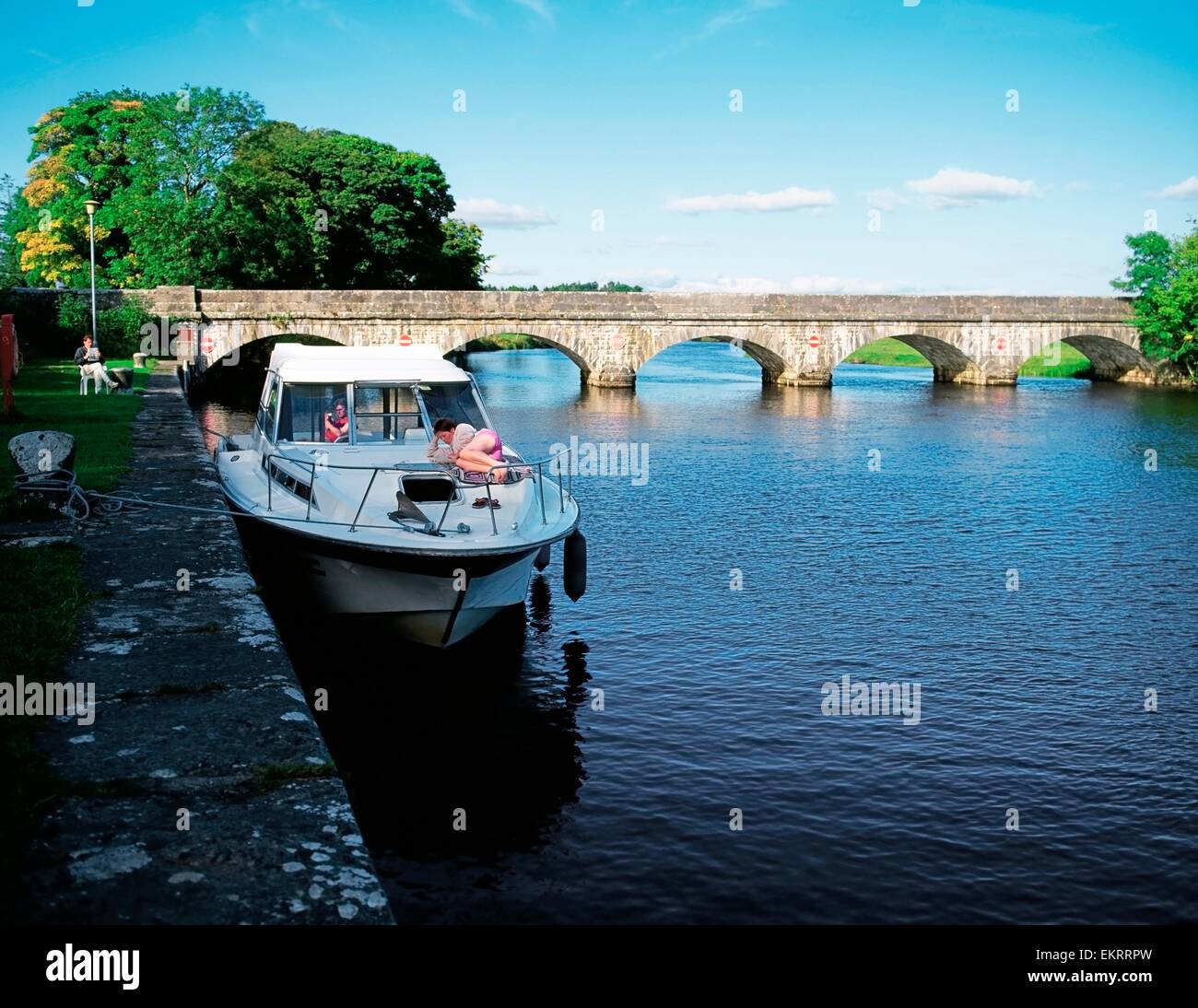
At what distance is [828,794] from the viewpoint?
946 cm

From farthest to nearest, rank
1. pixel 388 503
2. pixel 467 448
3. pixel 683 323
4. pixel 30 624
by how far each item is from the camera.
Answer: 1. pixel 683 323
2. pixel 467 448
3. pixel 388 503
4. pixel 30 624

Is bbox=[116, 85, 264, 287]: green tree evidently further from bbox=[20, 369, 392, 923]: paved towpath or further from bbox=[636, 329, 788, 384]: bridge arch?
bbox=[20, 369, 392, 923]: paved towpath

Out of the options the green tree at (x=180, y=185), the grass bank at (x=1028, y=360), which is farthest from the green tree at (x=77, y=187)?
the grass bank at (x=1028, y=360)

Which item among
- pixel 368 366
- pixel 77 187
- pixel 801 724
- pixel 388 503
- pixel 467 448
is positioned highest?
pixel 77 187

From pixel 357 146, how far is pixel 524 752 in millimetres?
58357

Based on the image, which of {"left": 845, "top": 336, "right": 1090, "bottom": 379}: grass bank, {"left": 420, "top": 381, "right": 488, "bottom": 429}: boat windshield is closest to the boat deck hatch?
{"left": 420, "top": 381, "right": 488, "bottom": 429}: boat windshield

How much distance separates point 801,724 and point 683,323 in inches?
1545

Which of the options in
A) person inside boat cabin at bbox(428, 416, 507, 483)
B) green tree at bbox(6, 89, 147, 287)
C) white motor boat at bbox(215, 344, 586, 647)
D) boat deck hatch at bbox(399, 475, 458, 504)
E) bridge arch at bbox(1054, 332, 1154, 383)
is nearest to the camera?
white motor boat at bbox(215, 344, 586, 647)

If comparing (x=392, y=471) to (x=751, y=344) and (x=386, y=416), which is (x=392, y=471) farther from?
(x=751, y=344)

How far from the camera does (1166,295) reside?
51.8 meters

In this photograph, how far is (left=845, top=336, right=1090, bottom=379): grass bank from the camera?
204 feet

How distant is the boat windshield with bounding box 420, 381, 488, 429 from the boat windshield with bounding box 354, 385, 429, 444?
0.18m

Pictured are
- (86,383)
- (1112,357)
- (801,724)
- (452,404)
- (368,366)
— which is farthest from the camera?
(1112,357)

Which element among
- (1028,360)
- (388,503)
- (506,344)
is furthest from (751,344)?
(506,344)
